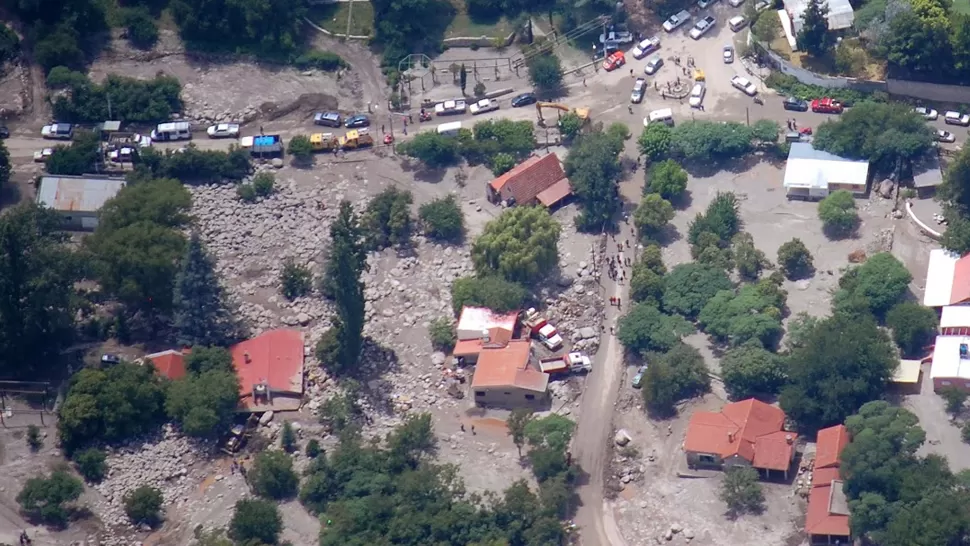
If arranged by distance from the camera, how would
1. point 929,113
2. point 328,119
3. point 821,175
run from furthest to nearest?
point 328,119
point 929,113
point 821,175

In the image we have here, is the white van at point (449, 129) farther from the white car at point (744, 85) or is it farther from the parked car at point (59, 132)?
the parked car at point (59, 132)

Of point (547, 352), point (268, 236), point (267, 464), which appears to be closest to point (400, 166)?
point (268, 236)

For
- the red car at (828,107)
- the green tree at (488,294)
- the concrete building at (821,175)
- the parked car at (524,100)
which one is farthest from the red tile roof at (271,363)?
the red car at (828,107)

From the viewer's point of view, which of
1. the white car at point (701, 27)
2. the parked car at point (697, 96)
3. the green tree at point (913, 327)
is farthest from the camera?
the white car at point (701, 27)

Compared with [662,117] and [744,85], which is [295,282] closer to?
[662,117]

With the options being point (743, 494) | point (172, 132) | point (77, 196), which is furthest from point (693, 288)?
point (77, 196)

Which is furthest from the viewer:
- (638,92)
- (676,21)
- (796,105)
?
(676,21)
